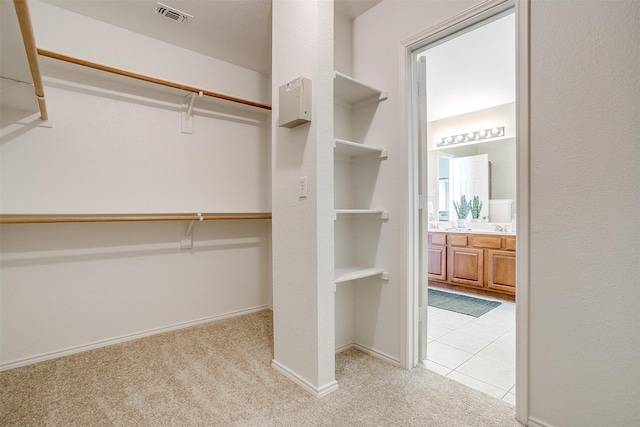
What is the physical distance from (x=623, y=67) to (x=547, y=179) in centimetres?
48

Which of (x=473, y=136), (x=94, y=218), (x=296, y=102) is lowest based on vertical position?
(x=94, y=218)

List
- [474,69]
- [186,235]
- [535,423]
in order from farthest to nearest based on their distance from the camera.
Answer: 1. [474,69]
2. [186,235]
3. [535,423]

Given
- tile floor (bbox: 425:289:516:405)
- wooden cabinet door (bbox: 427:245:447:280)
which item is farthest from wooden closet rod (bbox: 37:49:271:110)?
wooden cabinet door (bbox: 427:245:447:280)

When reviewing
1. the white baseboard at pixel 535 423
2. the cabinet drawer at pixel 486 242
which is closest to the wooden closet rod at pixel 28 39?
the white baseboard at pixel 535 423

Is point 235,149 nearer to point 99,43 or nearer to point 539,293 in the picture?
point 99,43

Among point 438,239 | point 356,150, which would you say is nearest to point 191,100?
point 356,150

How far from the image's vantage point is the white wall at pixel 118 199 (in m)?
2.02

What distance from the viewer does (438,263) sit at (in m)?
4.24

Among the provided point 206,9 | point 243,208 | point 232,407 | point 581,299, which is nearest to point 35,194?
point 243,208

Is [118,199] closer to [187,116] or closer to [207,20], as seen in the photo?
[187,116]

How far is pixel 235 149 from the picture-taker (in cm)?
297

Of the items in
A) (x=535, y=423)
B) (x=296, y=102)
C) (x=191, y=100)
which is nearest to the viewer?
(x=535, y=423)

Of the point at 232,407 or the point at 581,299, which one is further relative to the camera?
the point at 232,407

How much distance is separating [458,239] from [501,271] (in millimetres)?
621
